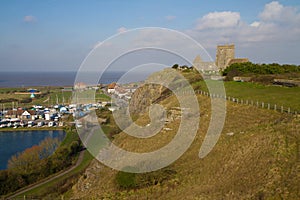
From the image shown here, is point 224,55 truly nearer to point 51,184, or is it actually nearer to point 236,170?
point 51,184

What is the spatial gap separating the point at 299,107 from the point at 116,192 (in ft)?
39.6

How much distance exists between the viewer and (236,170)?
10.7 meters

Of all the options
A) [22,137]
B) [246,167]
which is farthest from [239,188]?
[22,137]

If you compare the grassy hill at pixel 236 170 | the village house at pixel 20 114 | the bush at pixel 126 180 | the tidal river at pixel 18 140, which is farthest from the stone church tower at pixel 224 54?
the village house at pixel 20 114

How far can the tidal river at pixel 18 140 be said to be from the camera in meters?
36.9

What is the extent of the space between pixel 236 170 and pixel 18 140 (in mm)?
43204

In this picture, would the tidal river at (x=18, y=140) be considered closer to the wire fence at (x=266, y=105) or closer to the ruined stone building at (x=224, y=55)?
the wire fence at (x=266, y=105)

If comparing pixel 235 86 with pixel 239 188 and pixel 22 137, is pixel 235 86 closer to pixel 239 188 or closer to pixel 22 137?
pixel 239 188

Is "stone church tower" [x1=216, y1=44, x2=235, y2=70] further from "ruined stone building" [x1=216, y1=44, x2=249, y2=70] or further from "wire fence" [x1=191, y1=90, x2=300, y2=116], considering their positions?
"wire fence" [x1=191, y1=90, x2=300, y2=116]

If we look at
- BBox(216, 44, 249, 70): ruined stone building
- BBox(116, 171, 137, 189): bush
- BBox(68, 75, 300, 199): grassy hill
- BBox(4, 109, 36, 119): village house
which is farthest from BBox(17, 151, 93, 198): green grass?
BBox(4, 109, 36, 119): village house

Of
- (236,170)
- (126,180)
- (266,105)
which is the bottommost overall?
(126,180)

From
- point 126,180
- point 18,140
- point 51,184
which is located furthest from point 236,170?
point 18,140

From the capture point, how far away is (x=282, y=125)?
13.2m

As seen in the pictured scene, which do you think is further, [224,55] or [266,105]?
[224,55]
